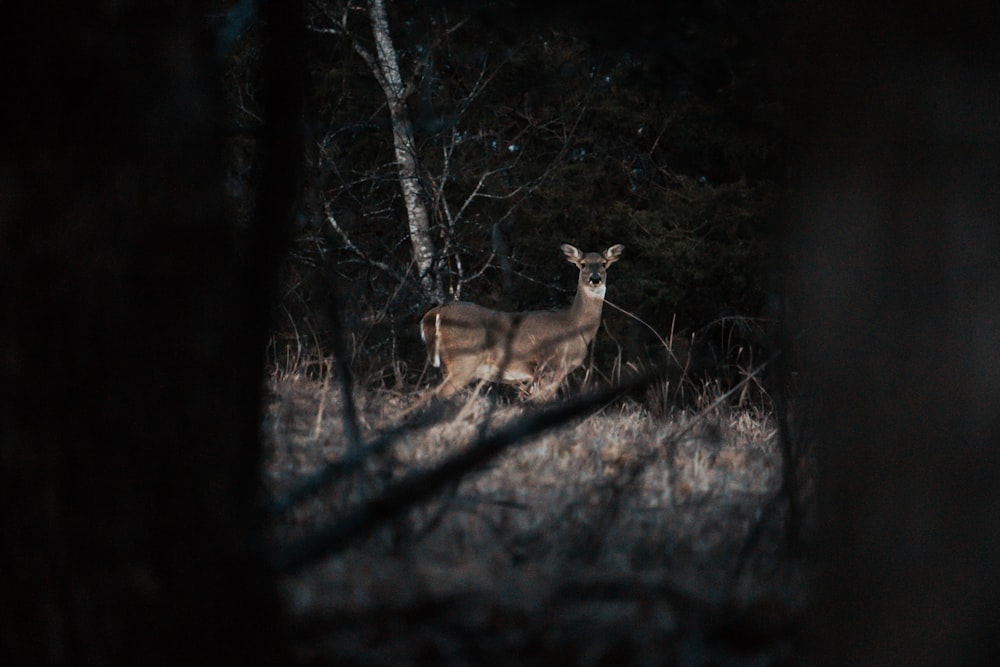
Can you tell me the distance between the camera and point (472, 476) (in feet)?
10.4

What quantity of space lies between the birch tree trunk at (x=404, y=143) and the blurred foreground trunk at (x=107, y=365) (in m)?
10.5

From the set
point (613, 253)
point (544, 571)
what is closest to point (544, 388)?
point (544, 571)

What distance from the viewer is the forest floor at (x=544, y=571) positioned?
6.20ft

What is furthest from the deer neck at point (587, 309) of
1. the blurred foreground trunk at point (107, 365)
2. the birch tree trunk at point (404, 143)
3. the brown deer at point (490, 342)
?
the blurred foreground trunk at point (107, 365)

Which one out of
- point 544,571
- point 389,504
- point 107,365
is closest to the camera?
point 107,365

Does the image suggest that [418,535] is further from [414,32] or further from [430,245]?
[414,32]

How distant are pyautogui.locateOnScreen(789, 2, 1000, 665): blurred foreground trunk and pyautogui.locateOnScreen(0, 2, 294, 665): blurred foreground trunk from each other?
2.32ft

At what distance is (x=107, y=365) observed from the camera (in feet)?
4.31

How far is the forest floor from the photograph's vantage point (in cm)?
189

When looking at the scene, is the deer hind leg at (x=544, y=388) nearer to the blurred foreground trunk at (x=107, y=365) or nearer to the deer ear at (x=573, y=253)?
the deer ear at (x=573, y=253)

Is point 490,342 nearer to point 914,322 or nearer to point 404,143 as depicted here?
point 404,143

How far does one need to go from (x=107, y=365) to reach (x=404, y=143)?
36.7ft

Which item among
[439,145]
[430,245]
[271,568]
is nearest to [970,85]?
[271,568]

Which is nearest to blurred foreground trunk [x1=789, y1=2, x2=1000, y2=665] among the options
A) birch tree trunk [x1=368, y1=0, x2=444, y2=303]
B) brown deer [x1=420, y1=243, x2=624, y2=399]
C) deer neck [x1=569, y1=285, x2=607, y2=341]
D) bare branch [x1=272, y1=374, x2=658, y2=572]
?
bare branch [x1=272, y1=374, x2=658, y2=572]
